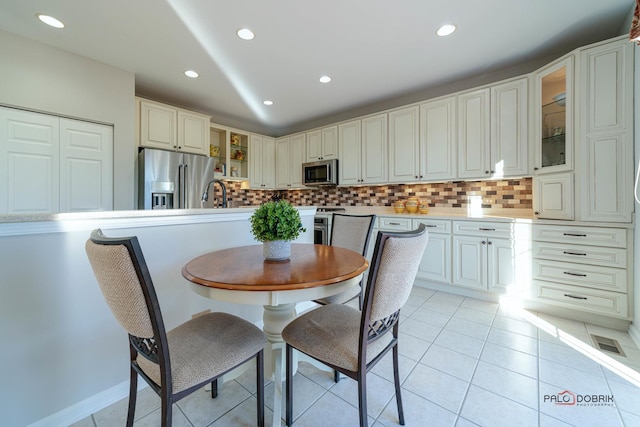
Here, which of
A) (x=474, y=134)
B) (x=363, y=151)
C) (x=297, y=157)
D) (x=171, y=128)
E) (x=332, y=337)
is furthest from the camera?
(x=297, y=157)

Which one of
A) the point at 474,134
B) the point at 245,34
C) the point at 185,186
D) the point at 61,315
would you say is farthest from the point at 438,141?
the point at 61,315

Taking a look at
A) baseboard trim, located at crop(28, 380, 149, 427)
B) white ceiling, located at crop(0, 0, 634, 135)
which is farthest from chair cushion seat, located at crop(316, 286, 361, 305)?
white ceiling, located at crop(0, 0, 634, 135)

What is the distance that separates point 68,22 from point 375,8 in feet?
8.30

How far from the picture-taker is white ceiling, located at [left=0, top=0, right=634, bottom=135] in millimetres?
1959

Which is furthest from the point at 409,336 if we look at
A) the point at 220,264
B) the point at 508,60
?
the point at 508,60

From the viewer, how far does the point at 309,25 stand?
85.1 inches

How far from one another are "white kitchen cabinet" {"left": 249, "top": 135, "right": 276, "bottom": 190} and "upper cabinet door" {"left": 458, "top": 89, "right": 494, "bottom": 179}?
333cm

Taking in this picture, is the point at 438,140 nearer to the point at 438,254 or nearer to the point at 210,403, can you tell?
the point at 438,254

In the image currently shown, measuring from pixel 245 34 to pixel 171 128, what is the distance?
185cm

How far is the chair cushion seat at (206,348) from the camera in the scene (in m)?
0.91

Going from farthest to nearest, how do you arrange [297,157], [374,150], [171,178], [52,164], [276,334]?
[297,157]
[374,150]
[171,178]
[52,164]
[276,334]

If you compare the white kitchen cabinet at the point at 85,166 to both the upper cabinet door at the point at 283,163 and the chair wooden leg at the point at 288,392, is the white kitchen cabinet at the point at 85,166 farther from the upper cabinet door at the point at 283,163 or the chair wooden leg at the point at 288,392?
the chair wooden leg at the point at 288,392

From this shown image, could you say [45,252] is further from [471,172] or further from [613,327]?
[613,327]

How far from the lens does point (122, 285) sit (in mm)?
795
